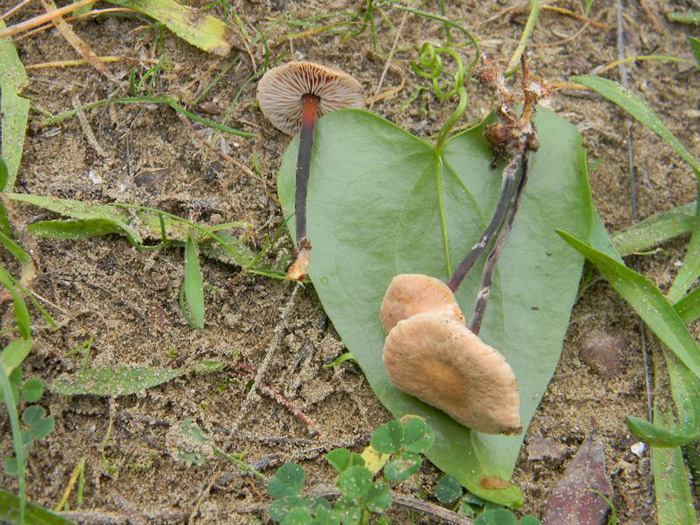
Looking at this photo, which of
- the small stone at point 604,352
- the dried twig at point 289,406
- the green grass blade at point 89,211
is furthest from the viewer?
the small stone at point 604,352

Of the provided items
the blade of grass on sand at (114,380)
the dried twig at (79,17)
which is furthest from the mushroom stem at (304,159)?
the dried twig at (79,17)

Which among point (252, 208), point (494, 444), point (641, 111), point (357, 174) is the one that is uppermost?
point (641, 111)

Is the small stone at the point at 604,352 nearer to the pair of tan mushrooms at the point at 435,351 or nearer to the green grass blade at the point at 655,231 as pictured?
the green grass blade at the point at 655,231

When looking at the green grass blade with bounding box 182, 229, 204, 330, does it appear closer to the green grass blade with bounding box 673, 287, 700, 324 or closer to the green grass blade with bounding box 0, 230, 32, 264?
the green grass blade with bounding box 0, 230, 32, 264

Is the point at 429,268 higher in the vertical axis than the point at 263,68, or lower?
lower

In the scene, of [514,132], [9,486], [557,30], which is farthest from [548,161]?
[9,486]

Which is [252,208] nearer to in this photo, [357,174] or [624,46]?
[357,174]
